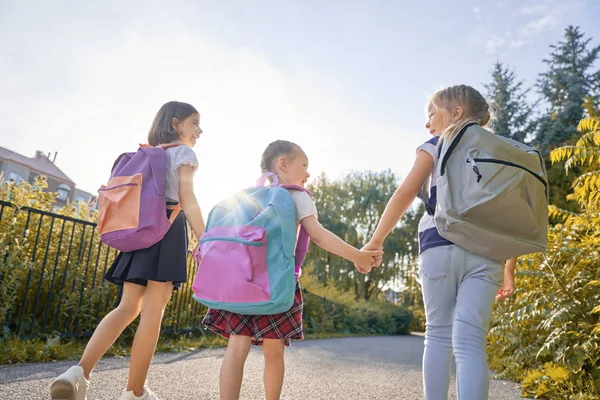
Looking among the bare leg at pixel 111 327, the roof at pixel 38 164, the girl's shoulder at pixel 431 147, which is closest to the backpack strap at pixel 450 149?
the girl's shoulder at pixel 431 147

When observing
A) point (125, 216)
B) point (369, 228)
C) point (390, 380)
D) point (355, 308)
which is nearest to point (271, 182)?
point (125, 216)

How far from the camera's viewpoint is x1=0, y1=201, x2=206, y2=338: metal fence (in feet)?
14.4

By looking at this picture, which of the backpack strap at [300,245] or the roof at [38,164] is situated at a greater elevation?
the roof at [38,164]

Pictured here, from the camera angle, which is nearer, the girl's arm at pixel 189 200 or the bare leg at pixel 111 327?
the bare leg at pixel 111 327

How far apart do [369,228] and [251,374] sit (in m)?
24.3

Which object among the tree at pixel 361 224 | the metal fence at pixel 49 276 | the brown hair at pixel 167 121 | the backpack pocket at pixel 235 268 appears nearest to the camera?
the backpack pocket at pixel 235 268

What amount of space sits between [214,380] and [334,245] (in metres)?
2.31

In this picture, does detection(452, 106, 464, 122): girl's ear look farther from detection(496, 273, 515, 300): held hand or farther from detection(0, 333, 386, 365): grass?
detection(0, 333, 386, 365): grass

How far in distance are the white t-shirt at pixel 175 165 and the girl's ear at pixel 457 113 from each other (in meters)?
1.43

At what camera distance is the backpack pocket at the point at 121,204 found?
97.0 inches

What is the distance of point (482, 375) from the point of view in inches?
73.2

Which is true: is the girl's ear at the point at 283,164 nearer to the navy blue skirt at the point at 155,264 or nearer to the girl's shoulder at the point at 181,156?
the girl's shoulder at the point at 181,156

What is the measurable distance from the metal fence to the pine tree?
18757 millimetres

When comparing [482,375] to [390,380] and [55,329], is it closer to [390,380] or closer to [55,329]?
[390,380]
